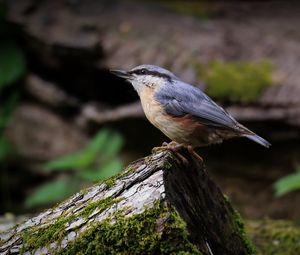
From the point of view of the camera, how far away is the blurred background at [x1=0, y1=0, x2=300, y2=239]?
20.7 ft

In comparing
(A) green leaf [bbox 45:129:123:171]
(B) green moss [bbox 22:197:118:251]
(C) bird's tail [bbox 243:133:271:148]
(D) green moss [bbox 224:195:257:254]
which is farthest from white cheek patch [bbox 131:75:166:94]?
(A) green leaf [bbox 45:129:123:171]

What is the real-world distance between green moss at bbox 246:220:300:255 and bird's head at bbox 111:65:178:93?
1305 mm

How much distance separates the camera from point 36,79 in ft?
24.6

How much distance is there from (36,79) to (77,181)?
189cm

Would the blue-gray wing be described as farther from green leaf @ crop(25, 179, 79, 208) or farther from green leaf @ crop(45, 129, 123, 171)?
green leaf @ crop(25, 179, 79, 208)

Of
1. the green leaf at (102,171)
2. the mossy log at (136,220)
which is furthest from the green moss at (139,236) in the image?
the green leaf at (102,171)

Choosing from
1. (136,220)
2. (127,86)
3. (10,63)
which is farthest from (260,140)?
(10,63)

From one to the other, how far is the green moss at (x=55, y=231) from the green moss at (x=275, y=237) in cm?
181

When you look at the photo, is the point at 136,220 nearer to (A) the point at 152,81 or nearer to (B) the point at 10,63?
(A) the point at 152,81

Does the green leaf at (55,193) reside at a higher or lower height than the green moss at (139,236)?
higher

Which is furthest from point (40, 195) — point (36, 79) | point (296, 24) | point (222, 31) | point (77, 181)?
point (296, 24)

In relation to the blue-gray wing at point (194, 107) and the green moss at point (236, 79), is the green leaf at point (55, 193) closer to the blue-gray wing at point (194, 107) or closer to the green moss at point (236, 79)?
the green moss at point (236, 79)

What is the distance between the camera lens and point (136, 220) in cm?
264

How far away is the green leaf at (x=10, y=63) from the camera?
280 inches
